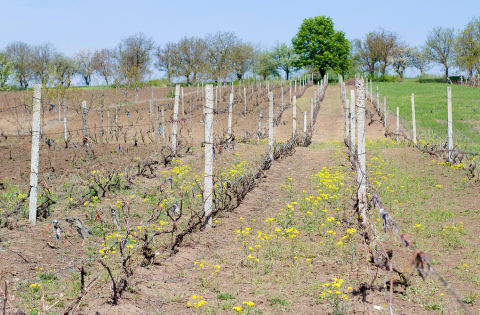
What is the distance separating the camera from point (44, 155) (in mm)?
13938

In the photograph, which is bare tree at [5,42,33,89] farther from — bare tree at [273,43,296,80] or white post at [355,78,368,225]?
white post at [355,78,368,225]

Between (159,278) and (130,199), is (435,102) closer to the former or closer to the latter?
(130,199)

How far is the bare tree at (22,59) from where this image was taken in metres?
58.5

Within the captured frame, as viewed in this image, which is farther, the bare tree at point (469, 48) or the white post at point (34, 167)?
the bare tree at point (469, 48)

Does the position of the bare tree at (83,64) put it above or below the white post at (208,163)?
above

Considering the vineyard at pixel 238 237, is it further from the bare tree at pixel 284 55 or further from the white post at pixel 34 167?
the bare tree at pixel 284 55

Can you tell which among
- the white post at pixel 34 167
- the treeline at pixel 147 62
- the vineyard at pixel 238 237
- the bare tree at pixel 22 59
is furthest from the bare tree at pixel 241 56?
the white post at pixel 34 167

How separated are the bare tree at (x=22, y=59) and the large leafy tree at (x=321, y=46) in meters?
38.4

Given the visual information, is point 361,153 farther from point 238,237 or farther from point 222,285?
point 222,285

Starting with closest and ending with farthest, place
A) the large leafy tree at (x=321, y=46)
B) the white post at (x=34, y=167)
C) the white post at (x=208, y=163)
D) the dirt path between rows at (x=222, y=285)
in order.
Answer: the dirt path between rows at (x=222, y=285) < the white post at (x=34, y=167) < the white post at (x=208, y=163) < the large leafy tree at (x=321, y=46)

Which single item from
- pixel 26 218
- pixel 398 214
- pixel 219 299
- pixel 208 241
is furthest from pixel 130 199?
pixel 398 214

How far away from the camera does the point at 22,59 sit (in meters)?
59.2

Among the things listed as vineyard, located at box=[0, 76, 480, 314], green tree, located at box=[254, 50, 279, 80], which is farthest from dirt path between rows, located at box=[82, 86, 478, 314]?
green tree, located at box=[254, 50, 279, 80]

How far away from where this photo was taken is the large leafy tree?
2479 inches
